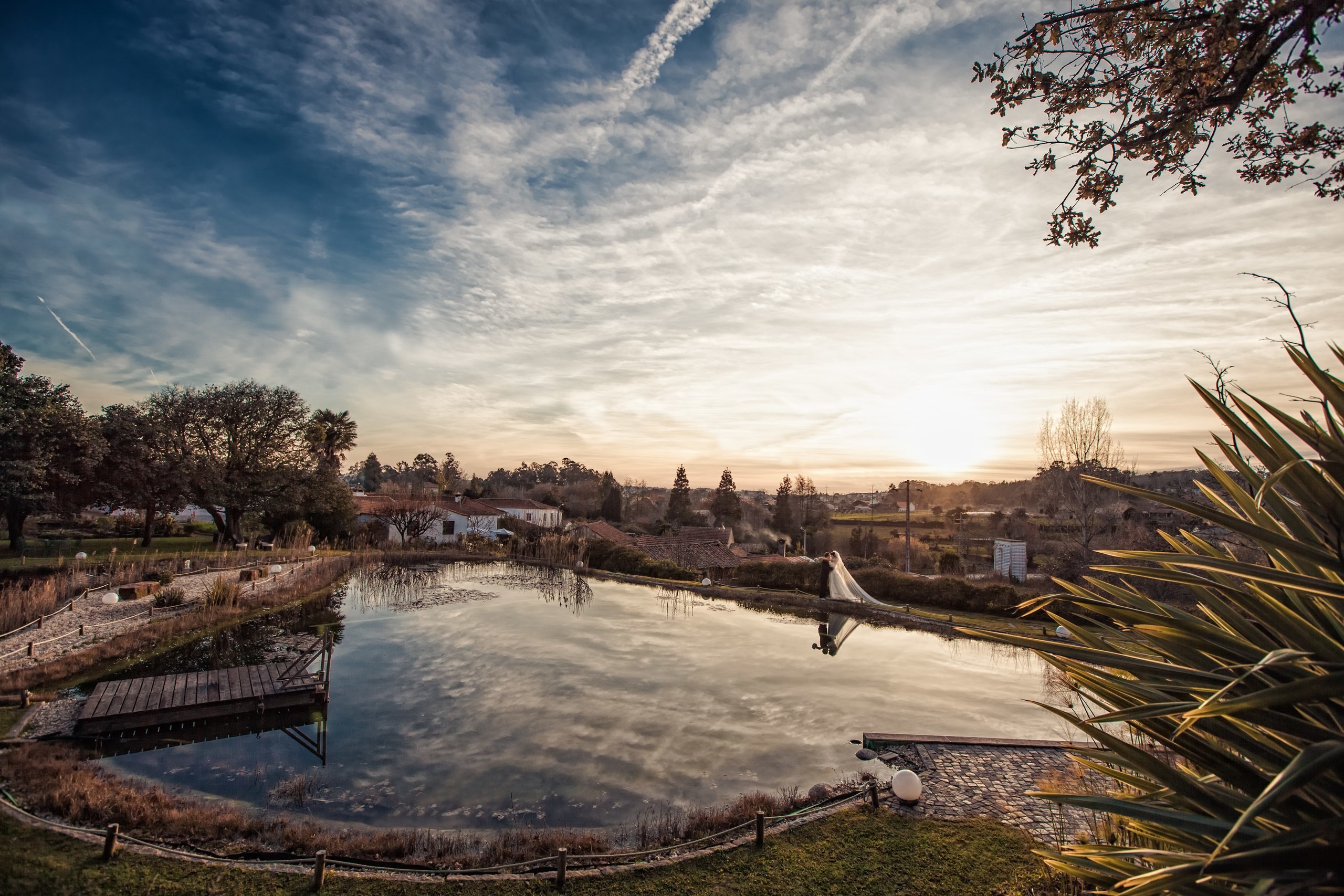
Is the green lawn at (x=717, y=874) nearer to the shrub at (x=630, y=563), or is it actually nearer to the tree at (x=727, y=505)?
the shrub at (x=630, y=563)

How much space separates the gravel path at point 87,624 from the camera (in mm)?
9367

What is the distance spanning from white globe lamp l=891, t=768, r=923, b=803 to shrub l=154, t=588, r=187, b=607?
15.3 meters

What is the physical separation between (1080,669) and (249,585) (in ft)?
62.7

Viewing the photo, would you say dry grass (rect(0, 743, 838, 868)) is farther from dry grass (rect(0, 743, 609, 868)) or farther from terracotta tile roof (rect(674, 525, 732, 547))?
terracotta tile roof (rect(674, 525, 732, 547))

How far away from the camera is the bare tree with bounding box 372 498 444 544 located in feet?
95.7

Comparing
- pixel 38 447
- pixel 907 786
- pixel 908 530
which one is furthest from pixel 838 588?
pixel 38 447

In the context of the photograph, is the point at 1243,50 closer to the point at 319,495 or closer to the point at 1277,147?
the point at 1277,147

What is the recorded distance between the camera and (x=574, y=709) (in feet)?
28.3

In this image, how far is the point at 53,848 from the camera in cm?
459

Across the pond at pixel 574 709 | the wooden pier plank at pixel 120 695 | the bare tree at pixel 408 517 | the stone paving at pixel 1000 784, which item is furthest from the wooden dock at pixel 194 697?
the bare tree at pixel 408 517

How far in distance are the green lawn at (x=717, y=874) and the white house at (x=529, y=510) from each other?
35.1m

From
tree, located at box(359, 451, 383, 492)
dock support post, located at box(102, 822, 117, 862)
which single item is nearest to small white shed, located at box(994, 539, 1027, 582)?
dock support post, located at box(102, 822, 117, 862)

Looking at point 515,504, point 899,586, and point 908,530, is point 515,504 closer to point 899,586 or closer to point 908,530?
point 908,530

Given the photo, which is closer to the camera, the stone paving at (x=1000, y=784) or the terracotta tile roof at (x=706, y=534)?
the stone paving at (x=1000, y=784)
